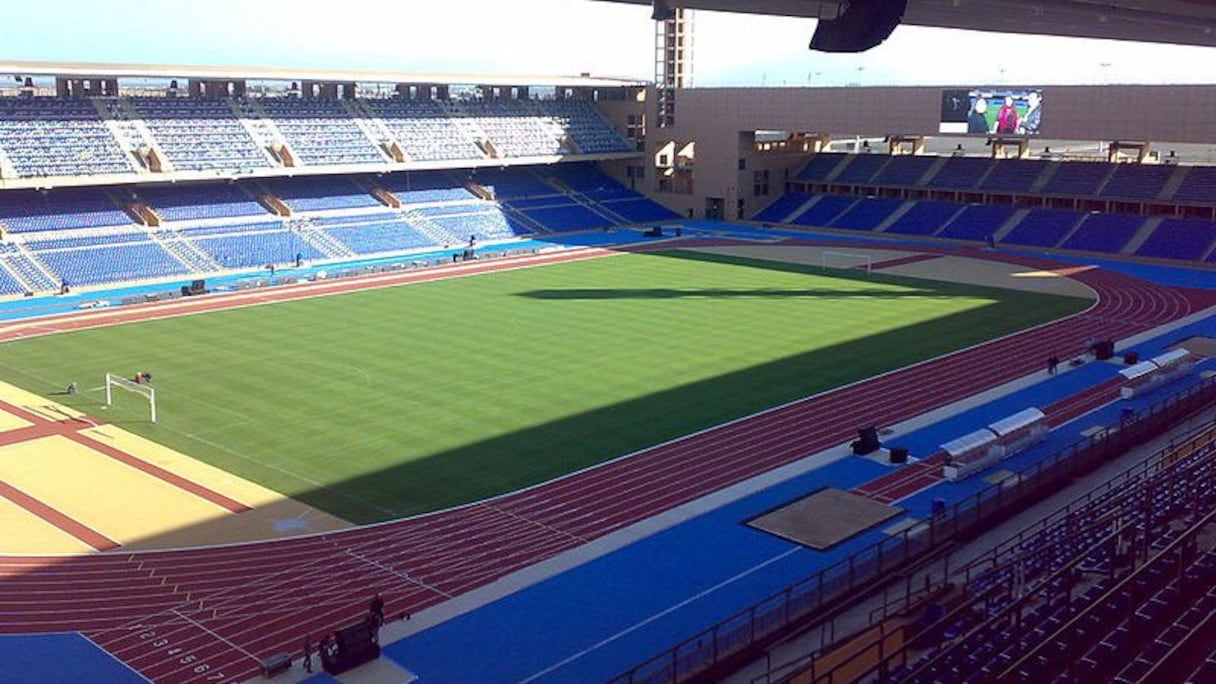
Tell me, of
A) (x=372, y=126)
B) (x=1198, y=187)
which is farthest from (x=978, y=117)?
(x=372, y=126)

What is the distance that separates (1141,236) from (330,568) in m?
48.4

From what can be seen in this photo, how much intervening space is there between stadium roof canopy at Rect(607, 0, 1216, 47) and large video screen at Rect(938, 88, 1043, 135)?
28.0 metres

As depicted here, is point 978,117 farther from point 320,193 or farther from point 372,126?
point 320,193

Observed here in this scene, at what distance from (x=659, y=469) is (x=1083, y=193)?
43.5 metres

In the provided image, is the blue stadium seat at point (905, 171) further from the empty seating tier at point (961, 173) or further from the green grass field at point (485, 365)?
the green grass field at point (485, 365)

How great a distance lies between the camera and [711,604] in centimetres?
1745

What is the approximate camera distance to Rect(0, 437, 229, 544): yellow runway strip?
68.9 ft

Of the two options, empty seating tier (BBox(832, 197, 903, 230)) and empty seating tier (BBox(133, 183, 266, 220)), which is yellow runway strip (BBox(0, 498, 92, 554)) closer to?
empty seating tier (BBox(133, 183, 266, 220))

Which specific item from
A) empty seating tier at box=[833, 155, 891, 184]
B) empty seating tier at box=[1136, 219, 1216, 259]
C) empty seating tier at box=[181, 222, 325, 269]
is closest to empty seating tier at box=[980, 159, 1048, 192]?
empty seating tier at box=[833, 155, 891, 184]

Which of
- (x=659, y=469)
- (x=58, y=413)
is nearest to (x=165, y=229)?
(x=58, y=413)

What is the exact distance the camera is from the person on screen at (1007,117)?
5747cm

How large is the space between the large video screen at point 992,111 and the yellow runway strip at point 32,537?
5034 centimetres

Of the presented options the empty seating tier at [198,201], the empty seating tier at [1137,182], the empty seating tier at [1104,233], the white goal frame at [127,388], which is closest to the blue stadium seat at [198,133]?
the empty seating tier at [198,201]

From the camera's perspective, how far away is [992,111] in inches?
2281
